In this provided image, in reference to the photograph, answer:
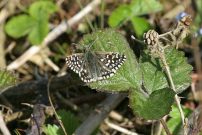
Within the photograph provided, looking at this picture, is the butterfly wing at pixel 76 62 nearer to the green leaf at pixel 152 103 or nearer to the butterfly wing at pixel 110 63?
the butterfly wing at pixel 110 63

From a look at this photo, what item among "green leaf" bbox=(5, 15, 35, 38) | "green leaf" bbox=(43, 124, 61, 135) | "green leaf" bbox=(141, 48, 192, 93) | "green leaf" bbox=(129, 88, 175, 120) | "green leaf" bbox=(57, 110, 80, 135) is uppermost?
"green leaf" bbox=(5, 15, 35, 38)

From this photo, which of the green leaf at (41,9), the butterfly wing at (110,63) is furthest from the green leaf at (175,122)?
the green leaf at (41,9)

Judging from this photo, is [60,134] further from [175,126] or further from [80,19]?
[80,19]

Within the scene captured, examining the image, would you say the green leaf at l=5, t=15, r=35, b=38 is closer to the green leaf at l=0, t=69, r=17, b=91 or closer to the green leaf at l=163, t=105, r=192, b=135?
the green leaf at l=0, t=69, r=17, b=91

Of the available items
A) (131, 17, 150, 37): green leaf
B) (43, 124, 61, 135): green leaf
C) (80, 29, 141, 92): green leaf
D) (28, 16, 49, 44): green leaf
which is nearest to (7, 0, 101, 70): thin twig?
(28, 16, 49, 44): green leaf

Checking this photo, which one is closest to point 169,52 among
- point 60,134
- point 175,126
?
point 175,126
